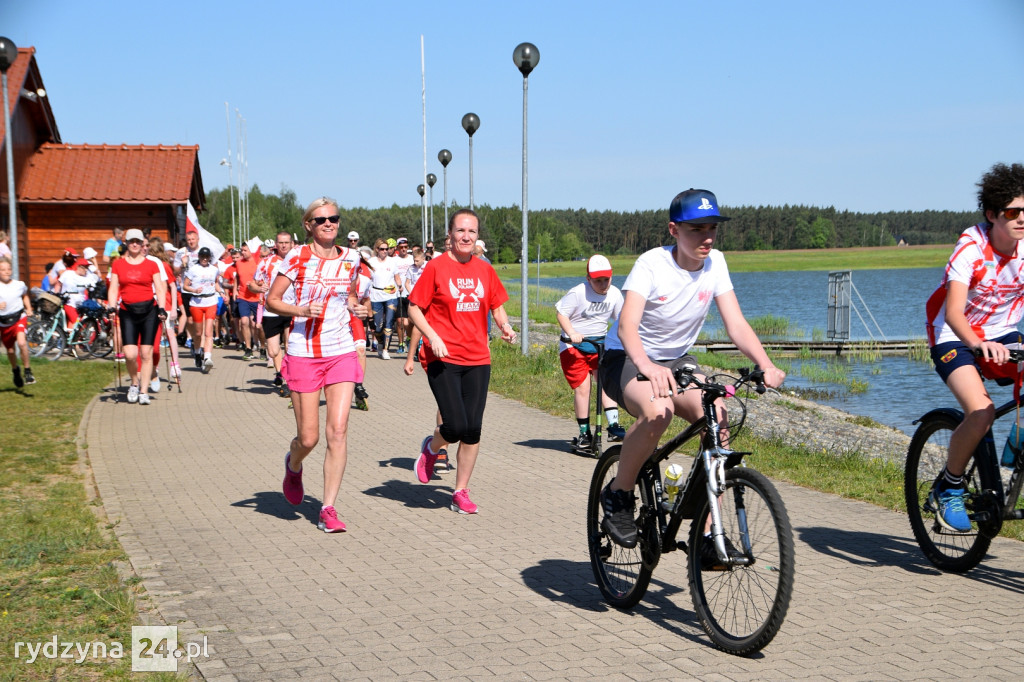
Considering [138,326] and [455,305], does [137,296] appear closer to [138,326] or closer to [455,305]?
→ [138,326]

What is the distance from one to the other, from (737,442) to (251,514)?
5295 mm

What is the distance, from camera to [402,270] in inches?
865

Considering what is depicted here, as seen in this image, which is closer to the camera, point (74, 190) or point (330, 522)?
point (330, 522)

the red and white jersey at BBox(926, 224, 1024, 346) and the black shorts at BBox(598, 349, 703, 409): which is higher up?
the red and white jersey at BBox(926, 224, 1024, 346)

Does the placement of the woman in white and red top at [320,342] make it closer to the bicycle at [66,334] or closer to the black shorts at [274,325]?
the black shorts at [274,325]

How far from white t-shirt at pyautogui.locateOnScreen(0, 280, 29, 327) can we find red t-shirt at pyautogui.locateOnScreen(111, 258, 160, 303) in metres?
1.80

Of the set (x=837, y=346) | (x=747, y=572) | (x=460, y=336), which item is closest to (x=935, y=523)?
(x=747, y=572)

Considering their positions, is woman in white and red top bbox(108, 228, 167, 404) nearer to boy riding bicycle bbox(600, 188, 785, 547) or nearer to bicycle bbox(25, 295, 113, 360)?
bicycle bbox(25, 295, 113, 360)

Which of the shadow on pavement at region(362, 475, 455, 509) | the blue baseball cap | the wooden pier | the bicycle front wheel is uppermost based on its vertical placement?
the blue baseball cap

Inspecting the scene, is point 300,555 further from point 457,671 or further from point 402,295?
point 402,295

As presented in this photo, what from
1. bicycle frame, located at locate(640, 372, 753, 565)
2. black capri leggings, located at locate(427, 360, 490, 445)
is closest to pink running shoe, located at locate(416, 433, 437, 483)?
black capri leggings, located at locate(427, 360, 490, 445)

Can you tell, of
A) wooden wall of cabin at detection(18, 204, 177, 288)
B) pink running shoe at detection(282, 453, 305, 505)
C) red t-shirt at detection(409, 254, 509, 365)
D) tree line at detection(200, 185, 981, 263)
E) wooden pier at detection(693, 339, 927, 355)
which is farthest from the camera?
tree line at detection(200, 185, 981, 263)

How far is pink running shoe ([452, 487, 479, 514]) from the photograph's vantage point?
7820 mm

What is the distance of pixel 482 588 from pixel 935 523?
272cm
